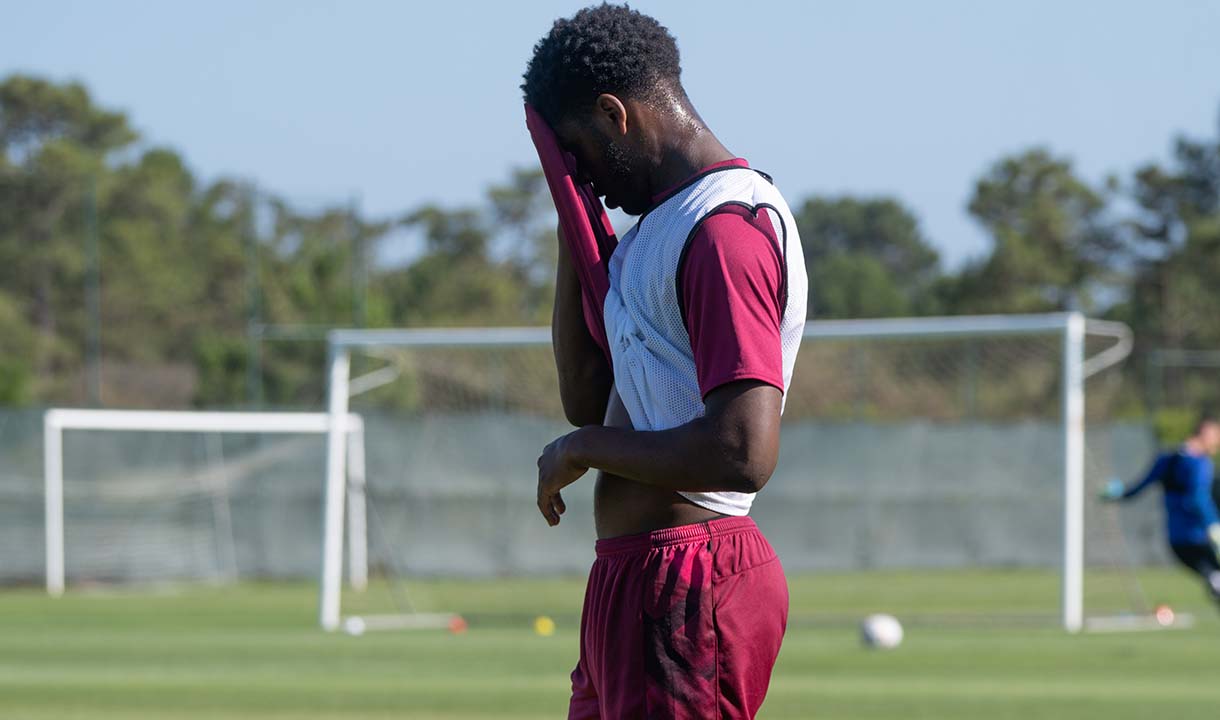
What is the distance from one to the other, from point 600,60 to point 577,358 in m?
0.57

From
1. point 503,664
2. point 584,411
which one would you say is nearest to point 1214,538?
point 503,664

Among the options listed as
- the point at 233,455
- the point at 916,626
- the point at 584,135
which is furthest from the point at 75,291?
the point at 584,135

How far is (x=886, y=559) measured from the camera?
1032 inches

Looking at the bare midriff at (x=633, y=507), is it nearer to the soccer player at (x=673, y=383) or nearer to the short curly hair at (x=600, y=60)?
the soccer player at (x=673, y=383)

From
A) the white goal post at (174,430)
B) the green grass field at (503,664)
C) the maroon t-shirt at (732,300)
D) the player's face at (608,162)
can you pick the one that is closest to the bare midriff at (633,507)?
the maroon t-shirt at (732,300)

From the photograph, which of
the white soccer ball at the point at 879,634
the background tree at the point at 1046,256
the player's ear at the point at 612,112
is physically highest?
the background tree at the point at 1046,256

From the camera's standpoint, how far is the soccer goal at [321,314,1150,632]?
2469cm

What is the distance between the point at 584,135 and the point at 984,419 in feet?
84.0

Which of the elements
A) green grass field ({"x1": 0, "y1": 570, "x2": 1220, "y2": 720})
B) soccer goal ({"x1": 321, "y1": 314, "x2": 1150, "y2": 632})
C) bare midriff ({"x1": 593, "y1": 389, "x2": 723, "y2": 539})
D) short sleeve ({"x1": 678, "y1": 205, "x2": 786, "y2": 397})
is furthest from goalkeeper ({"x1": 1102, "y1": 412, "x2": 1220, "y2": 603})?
short sleeve ({"x1": 678, "y1": 205, "x2": 786, "y2": 397})

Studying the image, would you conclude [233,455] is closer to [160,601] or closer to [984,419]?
[160,601]

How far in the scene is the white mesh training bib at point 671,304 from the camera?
2.85m

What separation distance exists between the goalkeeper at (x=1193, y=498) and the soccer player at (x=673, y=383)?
1390cm

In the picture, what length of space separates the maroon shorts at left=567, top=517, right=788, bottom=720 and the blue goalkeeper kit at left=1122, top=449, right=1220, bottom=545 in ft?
45.6

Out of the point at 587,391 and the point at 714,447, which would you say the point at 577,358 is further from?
the point at 714,447
